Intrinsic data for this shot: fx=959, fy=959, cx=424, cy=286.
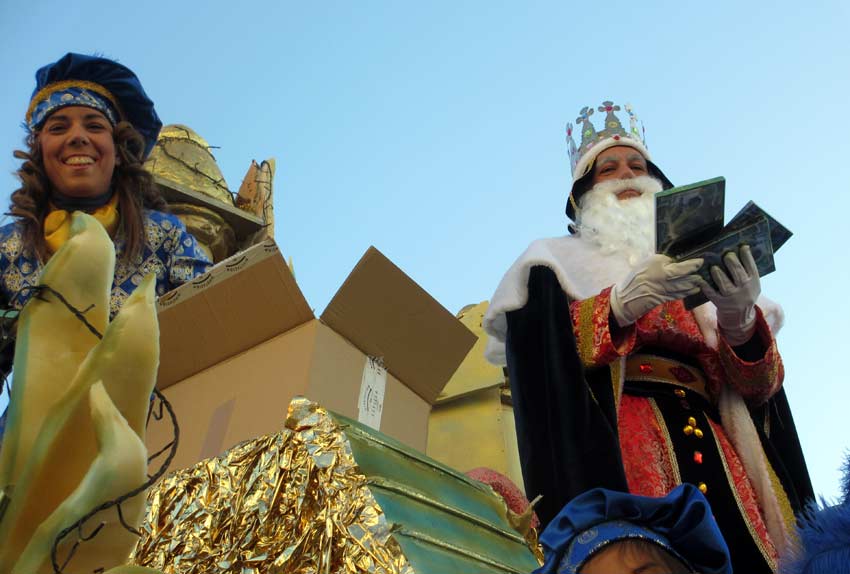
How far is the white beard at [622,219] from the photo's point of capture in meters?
3.47

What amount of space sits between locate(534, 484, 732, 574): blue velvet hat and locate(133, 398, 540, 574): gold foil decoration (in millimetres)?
110

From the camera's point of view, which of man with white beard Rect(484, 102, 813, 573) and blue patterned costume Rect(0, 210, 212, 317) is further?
man with white beard Rect(484, 102, 813, 573)

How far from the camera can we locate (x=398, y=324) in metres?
2.81

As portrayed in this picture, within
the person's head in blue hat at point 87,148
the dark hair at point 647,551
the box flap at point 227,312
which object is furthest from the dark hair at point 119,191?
the dark hair at point 647,551

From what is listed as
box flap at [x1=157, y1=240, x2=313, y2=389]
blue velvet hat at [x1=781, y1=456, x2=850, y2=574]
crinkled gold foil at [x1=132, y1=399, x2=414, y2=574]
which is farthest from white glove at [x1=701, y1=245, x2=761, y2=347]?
crinkled gold foil at [x1=132, y1=399, x2=414, y2=574]

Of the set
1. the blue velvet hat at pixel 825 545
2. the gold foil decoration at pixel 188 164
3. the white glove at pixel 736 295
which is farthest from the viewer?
the gold foil decoration at pixel 188 164

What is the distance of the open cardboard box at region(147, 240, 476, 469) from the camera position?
2496mm

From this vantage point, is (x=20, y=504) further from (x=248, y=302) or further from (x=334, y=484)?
(x=248, y=302)

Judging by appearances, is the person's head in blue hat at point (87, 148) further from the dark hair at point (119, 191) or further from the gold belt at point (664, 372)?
the gold belt at point (664, 372)

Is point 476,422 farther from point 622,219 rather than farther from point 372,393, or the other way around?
point 372,393

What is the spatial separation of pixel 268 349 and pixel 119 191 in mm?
637

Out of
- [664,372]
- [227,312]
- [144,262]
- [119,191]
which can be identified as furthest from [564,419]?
[119,191]

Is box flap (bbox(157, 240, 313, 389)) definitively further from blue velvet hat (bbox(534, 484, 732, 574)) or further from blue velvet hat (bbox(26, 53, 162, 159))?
blue velvet hat (bbox(534, 484, 732, 574))

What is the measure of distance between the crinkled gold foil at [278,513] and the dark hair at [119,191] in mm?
905
